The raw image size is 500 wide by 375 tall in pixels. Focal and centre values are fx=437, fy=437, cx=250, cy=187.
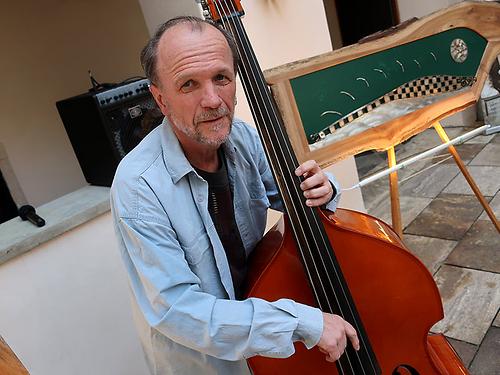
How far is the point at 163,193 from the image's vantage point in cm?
96

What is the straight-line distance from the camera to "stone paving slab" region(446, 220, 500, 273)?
7.07 feet

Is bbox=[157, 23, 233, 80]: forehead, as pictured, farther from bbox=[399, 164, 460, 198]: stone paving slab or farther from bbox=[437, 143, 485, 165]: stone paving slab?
bbox=[437, 143, 485, 165]: stone paving slab

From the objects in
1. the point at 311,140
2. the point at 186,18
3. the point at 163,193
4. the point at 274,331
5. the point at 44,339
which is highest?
the point at 186,18

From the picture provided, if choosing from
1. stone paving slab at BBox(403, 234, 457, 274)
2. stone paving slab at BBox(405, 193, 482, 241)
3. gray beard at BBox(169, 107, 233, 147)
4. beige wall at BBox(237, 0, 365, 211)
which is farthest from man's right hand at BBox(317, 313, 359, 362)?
stone paving slab at BBox(405, 193, 482, 241)

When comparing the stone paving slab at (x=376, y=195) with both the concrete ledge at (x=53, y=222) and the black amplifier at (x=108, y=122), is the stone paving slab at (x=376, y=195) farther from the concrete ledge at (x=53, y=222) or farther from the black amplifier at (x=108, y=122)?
the concrete ledge at (x=53, y=222)

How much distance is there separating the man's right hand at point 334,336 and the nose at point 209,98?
0.50 metres

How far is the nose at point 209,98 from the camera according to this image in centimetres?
93

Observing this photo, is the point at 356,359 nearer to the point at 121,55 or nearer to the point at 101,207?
the point at 101,207

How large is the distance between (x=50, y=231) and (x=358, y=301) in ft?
3.17

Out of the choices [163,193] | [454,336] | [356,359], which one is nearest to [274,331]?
[356,359]

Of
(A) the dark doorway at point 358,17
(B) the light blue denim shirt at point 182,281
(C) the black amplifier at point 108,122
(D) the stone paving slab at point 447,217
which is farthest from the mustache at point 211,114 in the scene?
(A) the dark doorway at point 358,17

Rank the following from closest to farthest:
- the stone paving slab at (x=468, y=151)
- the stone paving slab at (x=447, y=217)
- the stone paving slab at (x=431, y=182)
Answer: the stone paving slab at (x=447, y=217), the stone paving slab at (x=431, y=182), the stone paving slab at (x=468, y=151)

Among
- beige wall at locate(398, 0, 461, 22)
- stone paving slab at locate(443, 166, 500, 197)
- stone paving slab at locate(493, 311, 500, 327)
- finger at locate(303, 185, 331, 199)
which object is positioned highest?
beige wall at locate(398, 0, 461, 22)

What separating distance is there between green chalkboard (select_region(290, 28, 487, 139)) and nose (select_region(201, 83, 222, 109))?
27.9 inches
